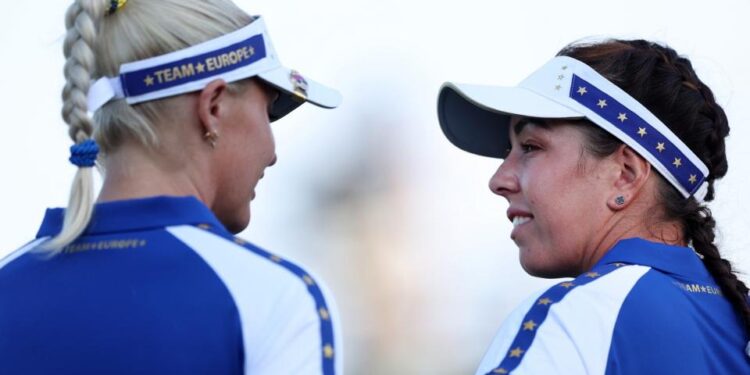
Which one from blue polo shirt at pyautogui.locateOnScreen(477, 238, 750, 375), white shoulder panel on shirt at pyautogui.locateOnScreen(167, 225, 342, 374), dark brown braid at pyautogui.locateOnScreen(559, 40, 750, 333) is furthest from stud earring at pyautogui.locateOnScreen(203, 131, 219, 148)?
dark brown braid at pyautogui.locateOnScreen(559, 40, 750, 333)

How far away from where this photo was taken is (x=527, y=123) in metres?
2.55

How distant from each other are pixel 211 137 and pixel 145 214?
0.20 m

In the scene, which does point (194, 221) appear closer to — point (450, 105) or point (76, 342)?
point (76, 342)

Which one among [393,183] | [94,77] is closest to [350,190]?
[393,183]

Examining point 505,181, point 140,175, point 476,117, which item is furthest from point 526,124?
point 140,175

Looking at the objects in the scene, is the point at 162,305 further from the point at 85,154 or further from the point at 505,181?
the point at 505,181

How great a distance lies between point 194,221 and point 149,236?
0.08 meters

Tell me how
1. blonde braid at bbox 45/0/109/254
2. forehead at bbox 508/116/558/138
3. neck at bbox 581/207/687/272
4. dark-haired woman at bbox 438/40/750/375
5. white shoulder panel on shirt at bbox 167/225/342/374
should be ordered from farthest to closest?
forehead at bbox 508/116/558/138 < neck at bbox 581/207/687/272 < dark-haired woman at bbox 438/40/750/375 < blonde braid at bbox 45/0/109/254 < white shoulder panel on shirt at bbox 167/225/342/374

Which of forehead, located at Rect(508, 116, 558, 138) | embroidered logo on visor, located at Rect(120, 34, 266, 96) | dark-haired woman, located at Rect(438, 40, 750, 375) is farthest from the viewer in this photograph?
forehead, located at Rect(508, 116, 558, 138)

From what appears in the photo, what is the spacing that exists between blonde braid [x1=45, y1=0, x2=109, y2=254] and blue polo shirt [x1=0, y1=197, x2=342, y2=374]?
46mm

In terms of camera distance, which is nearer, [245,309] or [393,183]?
[245,309]

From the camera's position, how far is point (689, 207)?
95.4 inches

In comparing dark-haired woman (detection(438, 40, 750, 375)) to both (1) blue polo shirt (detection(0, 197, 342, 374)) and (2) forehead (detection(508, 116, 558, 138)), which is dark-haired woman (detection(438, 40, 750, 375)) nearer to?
(2) forehead (detection(508, 116, 558, 138))

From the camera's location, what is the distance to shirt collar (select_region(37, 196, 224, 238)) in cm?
185
